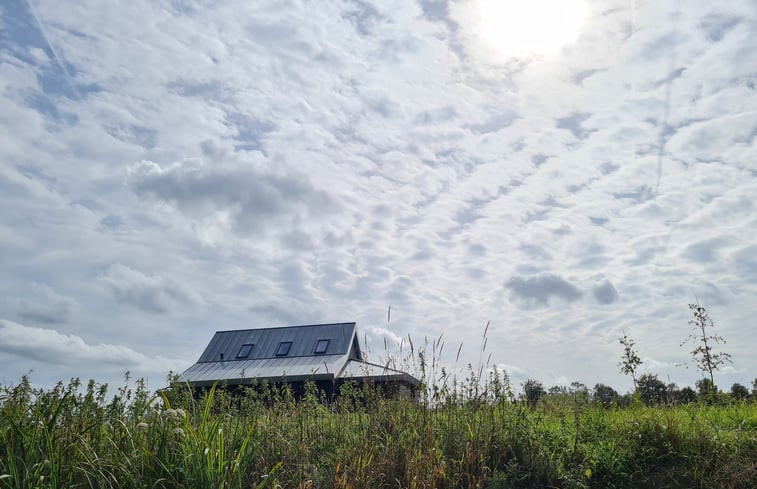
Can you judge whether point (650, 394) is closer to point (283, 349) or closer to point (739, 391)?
point (739, 391)

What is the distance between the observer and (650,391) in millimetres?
9305

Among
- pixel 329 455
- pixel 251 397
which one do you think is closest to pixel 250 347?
pixel 251 397

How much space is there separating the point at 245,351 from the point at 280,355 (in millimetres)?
1923

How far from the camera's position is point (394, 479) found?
18.1 ft

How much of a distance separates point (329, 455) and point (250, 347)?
20.5 metres

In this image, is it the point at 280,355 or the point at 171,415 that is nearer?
the point at 171,415

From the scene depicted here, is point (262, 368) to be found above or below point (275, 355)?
below

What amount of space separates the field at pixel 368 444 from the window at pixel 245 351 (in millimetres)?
18452

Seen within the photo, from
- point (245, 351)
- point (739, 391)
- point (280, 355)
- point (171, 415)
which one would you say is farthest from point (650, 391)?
point (245, 351)

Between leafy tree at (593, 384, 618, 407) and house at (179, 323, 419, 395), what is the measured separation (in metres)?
12.8

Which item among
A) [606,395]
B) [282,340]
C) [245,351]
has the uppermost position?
[282,340]

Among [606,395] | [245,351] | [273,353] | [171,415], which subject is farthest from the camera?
[245,351]

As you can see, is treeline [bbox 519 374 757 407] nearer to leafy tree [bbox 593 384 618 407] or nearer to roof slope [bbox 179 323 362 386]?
leafy tree [bbox 593 384 618 407]

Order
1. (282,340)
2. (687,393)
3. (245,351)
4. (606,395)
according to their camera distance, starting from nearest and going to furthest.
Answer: (606,395)
(687,393)
(245,351)
(282,340)
